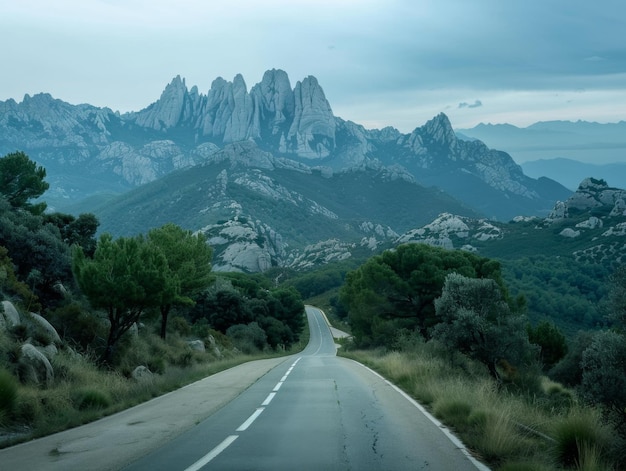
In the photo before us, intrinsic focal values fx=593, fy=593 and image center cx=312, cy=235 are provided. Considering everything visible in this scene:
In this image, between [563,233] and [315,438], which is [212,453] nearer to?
[315,438]

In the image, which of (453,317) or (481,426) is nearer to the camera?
(481,426)

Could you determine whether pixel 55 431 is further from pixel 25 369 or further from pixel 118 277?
pixel 118 277

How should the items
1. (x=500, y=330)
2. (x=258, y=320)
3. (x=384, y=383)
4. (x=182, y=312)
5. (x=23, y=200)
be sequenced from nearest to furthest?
1. (x=384, y=383)
2. (x=500, y=330)
3. (x=23, y=200)
4. (x=182, y=312)
5. (x=258, y=320)

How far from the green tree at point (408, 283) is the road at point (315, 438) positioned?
1026 inches

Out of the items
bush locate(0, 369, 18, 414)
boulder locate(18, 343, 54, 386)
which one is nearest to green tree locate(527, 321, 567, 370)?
boulder locate(18, 343, 54, 386)

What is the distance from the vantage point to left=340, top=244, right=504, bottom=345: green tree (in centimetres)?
4203

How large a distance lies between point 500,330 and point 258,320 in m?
50.5

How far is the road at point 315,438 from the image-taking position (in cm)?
798

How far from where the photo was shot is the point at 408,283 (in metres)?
42.8

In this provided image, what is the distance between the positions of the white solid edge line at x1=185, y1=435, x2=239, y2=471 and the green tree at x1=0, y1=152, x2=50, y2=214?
35365 mm

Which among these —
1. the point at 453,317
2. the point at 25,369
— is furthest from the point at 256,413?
the point at 453,317

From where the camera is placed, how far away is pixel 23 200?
136ft

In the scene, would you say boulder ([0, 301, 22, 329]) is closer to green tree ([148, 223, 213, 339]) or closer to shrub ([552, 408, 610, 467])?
shrub ([552, 408, 610, 467])

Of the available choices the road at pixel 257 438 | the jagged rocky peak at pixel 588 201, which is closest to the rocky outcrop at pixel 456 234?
the jagged rocky peak at pixel 588 201
